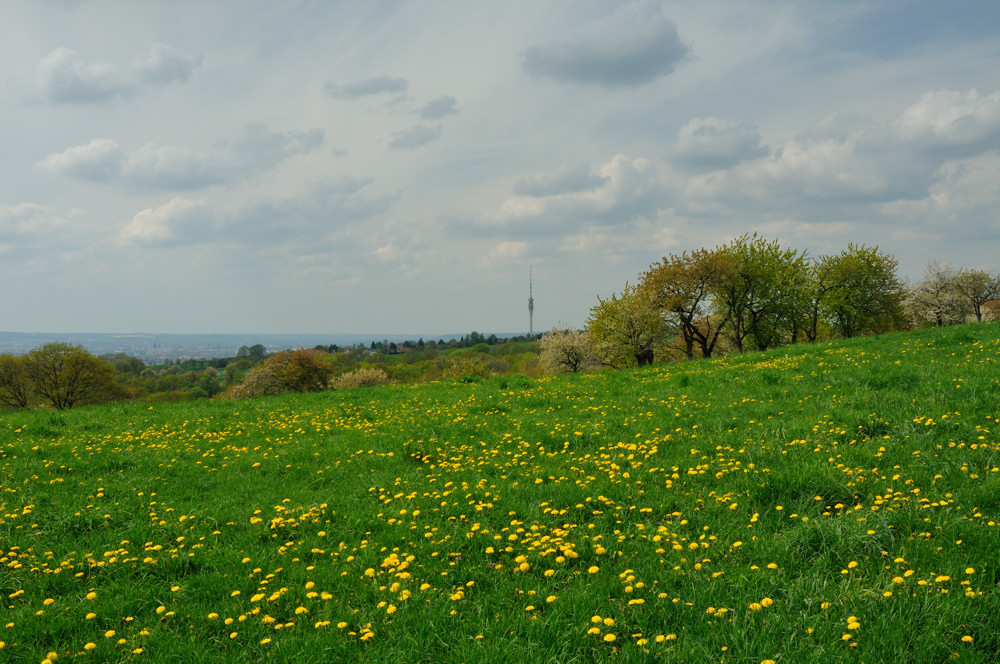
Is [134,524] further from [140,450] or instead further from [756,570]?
[756,570]

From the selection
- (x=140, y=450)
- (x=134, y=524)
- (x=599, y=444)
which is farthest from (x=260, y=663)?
(x=140, y=450)

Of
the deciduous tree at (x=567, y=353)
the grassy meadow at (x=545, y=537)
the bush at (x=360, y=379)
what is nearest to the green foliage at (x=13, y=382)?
the bush at (x=360, y=379)

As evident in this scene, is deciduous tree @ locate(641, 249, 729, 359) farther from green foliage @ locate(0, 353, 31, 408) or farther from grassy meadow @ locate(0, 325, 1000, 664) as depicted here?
green foliage @ locate(0, 353, 31, 408)

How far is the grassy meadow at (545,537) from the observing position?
4.34 metres

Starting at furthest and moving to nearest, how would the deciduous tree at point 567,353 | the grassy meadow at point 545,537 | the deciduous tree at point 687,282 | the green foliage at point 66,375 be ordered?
the deciduous tree at point 567,353 → the green foliage at point 66,375 → the deciduous tree at point 687,282 → the grassy meadow at point 545,537

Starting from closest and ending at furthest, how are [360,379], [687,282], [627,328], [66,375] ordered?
[687,282], [627,328], [66,375], [360,379]

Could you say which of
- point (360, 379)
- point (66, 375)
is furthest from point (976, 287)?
point (66, 375)

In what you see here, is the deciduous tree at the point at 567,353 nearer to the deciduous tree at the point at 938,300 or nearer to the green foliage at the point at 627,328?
the green foliage at the point at 627,328

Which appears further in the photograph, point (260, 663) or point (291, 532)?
point (291, 532)

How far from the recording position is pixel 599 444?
9.79m

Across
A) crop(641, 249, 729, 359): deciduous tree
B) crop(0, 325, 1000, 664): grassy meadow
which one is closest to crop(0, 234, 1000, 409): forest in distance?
crop(641, 249, 729, 359): deciduous tree

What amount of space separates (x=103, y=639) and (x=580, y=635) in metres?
4.23

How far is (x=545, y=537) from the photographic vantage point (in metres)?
5.96

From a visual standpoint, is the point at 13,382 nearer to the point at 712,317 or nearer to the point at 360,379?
the point at 360,379
